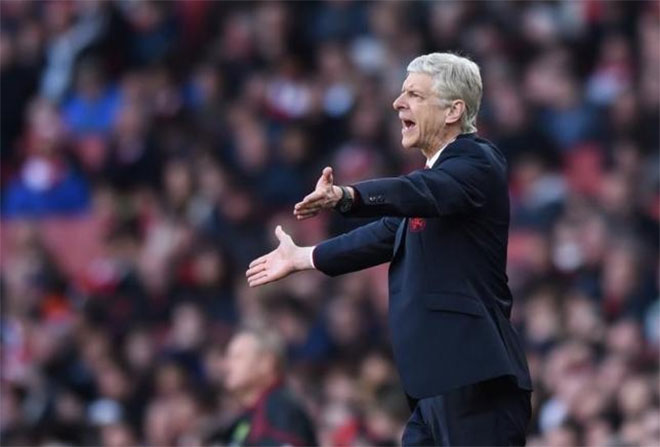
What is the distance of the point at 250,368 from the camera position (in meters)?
8.26

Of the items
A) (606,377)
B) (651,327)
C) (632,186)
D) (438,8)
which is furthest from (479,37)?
(606,377)

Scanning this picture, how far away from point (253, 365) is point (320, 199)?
2.80 meters

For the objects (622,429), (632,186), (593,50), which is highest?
(593,50)

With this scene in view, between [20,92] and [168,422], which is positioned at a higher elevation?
[20,92]

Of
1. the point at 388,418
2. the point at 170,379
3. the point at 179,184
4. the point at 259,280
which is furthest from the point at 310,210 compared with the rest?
the point at 179,184

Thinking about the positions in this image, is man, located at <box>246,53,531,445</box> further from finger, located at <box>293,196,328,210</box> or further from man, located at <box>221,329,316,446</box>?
man, located at <box>221,329,316,446</box>

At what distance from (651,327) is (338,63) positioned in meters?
3.98

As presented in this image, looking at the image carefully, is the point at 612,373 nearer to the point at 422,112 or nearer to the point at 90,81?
the point at 422,112

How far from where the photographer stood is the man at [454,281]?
232 inches

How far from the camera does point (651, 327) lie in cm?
1097

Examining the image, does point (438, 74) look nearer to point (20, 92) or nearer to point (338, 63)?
point (338, 63)

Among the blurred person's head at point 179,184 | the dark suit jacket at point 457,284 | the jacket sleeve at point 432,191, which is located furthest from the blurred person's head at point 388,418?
the blurred person's head at point 179,184

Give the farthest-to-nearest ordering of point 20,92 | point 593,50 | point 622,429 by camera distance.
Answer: point 20,92, point 593,50, point 622,429

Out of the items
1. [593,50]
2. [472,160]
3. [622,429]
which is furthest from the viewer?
[593,50]
